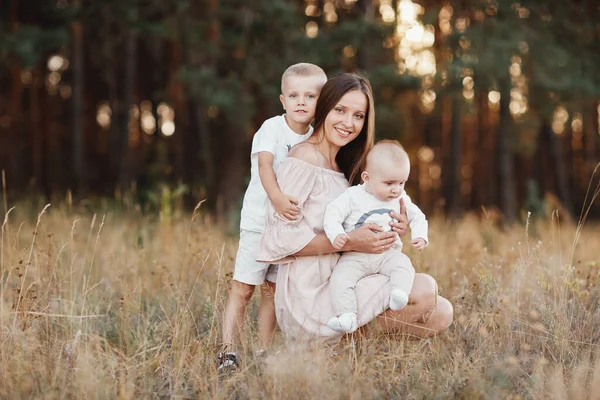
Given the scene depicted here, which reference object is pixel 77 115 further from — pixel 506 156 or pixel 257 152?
pixel 257 152

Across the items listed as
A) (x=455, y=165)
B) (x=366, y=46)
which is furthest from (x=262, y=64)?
(x=455, y=165)

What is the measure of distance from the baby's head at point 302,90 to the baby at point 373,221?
506mm

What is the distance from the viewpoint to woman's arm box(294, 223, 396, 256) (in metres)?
3.12

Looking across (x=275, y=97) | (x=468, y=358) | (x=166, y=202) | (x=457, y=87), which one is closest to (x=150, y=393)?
(x=468, y=358)

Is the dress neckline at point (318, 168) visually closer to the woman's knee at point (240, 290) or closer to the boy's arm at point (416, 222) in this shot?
the boy's arm at point (416, 222)

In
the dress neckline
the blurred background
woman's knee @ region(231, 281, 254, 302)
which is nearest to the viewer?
the dress neckline

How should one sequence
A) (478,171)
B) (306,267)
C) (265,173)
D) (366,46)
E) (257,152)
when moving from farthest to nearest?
(478,171)
(366,46)
(257,152)
(265,173)
(306,267)

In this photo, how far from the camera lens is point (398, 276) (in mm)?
3152

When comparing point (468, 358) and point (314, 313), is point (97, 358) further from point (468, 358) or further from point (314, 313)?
point (468, 358)

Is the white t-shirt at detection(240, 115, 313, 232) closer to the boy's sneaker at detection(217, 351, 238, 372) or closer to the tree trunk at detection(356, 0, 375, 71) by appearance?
the boy's sneaker at detection(217, 351, 238, 372)

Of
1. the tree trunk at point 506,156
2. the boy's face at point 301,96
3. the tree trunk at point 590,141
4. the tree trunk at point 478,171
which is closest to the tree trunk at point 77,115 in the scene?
the tree trunk at point 506,156

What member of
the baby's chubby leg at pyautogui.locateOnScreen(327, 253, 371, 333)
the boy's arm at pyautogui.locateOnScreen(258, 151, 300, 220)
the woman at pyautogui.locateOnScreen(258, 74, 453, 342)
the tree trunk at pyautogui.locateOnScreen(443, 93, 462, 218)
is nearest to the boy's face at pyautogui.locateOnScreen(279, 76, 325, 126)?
the woman at pyautogui.locateOnScreen(258, 74, 453, 342)

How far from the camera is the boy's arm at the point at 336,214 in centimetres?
314

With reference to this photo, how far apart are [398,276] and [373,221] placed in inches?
11.5
